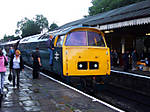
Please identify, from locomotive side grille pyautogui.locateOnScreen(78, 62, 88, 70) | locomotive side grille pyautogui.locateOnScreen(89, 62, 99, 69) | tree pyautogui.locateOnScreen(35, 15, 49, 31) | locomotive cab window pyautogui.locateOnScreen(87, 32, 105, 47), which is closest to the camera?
locomotive side grille pyautogui.locateOnScreen(78, 62, 88, 70)

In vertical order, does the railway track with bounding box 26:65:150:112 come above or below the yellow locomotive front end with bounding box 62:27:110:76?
below

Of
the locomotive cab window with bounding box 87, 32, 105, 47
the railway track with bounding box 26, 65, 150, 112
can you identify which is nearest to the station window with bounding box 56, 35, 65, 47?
the locomotive cab window with bounding box 87, 32, 105, 47

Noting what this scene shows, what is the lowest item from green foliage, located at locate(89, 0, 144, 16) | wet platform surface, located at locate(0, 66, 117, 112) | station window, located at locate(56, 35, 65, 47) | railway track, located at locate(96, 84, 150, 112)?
railway track, located at locate(96, 84, 150, 112)

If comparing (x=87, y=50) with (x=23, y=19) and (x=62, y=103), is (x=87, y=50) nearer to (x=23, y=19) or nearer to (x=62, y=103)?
(x=62, y=103)

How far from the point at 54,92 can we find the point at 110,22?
26.9 ft

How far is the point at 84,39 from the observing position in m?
10.4

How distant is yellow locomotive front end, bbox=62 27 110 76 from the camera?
378 inches

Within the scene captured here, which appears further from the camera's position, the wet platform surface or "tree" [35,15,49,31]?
"tree" [35,15,49,31]

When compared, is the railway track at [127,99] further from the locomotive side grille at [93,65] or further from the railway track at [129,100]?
the locomotive side grille at [93,65]

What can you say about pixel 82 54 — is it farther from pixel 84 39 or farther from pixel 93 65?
pixel 84 39

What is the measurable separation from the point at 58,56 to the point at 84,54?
4.57 feet

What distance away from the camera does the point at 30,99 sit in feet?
24.3

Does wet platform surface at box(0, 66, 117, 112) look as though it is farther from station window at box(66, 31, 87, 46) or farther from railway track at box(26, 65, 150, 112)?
station window at box(66, 31, 87, 46)

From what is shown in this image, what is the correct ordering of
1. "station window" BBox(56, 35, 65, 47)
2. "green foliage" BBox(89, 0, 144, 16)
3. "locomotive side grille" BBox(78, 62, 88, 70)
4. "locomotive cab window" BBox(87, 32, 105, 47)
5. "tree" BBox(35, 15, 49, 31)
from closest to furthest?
"locomotive side grille" BBox(78, 62, 88, 70)
"locomotive cab window" BBox(87, 32, 105, 47)
"station window" BBox(56, 35, 65, 47)
"green foliage" BBox(89, 0, 144, 16)
"tree" BBox(35, 15, 49, 31)
